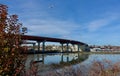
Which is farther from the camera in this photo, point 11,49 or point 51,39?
point 51,39

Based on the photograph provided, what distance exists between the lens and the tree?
7393mm

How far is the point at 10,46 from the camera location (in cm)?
768

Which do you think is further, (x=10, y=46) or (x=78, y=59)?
(x=78, y=59)

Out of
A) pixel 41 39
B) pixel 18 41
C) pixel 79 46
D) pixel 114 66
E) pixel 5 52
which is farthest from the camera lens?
pixel 79 46

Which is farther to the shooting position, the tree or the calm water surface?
the calm water surface

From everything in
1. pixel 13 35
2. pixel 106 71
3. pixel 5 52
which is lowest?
pixel 106 71

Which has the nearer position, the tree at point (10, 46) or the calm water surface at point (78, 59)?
the tree at point (10, 46)

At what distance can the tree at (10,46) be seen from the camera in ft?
24.3

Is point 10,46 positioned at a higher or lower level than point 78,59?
higher

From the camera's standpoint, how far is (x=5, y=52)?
7461mm

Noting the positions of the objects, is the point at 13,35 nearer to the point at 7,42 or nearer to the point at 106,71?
the point at 7,42

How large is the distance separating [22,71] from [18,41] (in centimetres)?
97

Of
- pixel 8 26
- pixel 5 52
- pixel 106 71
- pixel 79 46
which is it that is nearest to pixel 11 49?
pixel 5 52

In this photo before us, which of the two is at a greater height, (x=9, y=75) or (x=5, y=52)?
(x=5, y=52)
